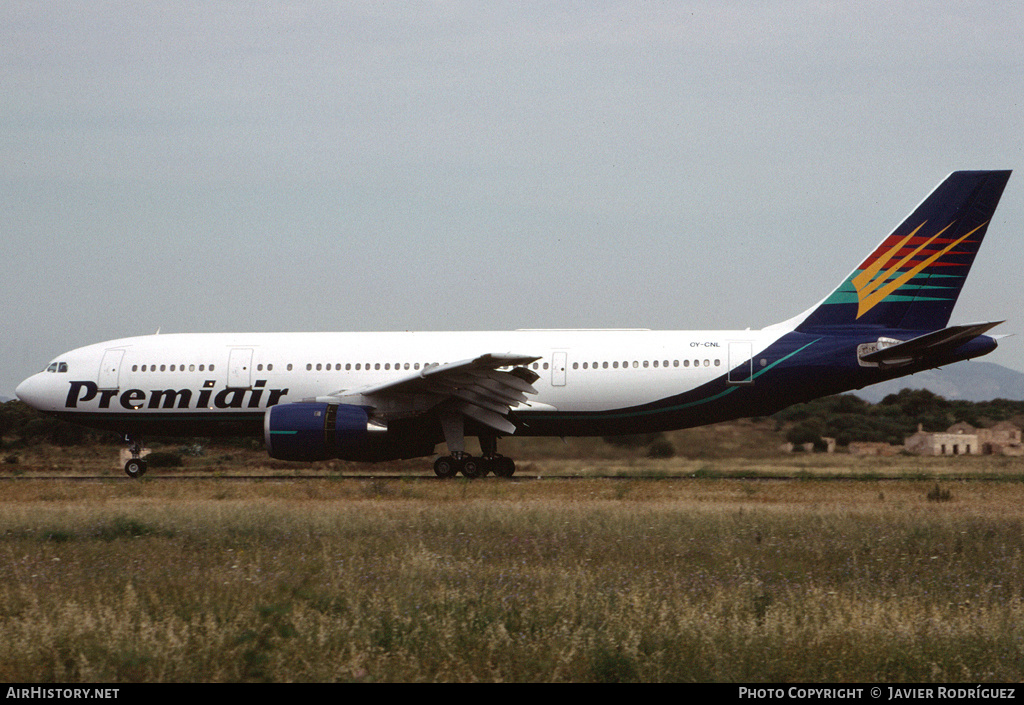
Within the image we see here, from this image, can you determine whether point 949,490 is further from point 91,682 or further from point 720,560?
point 91,682

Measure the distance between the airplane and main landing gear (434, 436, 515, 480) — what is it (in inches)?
1.1

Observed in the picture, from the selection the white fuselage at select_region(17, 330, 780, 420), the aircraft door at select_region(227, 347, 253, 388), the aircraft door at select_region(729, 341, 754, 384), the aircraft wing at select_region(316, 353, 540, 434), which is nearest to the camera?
the aircraft wing at select_region(316, 353, 540, 434)

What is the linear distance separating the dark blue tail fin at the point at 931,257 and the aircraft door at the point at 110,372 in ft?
53.8

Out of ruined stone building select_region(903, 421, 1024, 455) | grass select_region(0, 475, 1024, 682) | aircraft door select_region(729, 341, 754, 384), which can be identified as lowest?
grass select_region(0, 475, 1024, 682)

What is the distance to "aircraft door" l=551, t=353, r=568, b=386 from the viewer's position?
22.0 meters

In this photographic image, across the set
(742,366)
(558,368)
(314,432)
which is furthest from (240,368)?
(742,366)

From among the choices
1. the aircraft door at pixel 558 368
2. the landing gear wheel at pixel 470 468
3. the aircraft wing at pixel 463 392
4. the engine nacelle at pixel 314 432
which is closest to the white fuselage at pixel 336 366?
the aircraft door at pixel 558 368

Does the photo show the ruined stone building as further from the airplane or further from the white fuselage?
the white fuselage

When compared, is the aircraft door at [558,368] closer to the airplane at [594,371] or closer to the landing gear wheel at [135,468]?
the airplane at [594,371]

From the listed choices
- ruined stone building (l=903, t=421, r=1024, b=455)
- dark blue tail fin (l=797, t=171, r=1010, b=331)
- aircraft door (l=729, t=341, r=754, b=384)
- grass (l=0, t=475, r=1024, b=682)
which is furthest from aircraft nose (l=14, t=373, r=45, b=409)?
ruined stone building (l=903, t=421, r=1024, b=455)

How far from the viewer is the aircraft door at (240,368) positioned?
2312cm

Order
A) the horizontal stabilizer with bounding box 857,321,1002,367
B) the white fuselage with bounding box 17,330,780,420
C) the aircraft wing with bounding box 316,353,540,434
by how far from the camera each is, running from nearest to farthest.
Result: the horizontal stabilizer with bounding box 857,321,1002,367 → the aircraft wing with bounding box 316,353,540,434 → the white fuselage with bounding box 17,330,780,420

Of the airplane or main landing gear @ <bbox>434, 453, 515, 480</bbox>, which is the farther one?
main landing gear @ <bbox>434, 453, 515, 480</bbox>

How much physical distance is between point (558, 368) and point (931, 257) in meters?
8.17
